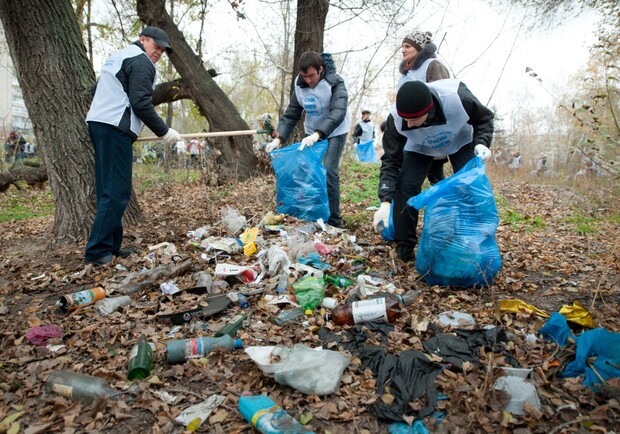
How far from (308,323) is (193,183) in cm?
557

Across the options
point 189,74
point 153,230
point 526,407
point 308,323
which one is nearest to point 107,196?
point 153,230

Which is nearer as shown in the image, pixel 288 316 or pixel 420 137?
pixel 288 316

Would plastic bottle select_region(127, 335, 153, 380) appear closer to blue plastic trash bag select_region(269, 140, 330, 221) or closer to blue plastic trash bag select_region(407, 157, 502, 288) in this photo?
blue plastic trash bag select_region(407, 157, 502, 288)

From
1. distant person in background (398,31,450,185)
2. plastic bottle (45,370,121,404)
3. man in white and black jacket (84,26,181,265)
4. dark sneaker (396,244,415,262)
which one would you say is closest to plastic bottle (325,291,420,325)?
dark sneaker (396,244,415,262)

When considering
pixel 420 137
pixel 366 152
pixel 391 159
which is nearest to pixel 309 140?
pixel 391 159

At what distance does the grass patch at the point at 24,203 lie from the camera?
23.9ft

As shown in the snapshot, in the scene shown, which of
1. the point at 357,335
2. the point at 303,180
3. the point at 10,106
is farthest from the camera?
the point at 10,106

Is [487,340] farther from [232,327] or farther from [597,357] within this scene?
[232,327]

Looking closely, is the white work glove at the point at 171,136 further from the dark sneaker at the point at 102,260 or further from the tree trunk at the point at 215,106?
the tree trunk at the point at 215,106

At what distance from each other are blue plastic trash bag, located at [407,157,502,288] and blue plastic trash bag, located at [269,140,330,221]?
1.55 metres

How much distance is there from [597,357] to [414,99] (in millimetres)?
1746

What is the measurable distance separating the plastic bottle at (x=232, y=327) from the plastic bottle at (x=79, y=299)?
3.31ft

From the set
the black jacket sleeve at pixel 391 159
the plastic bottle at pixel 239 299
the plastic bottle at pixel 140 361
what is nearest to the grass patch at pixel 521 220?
the black jacket sleeve at pixel 391 159

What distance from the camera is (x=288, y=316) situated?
2.53 metres
